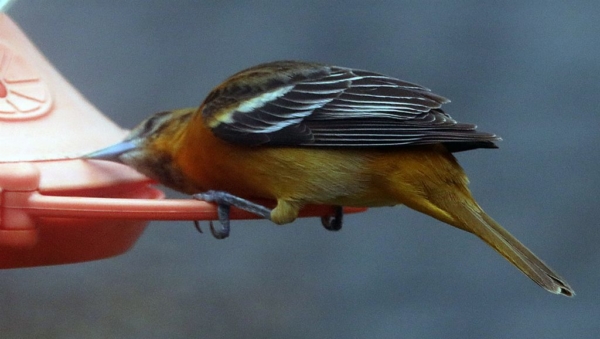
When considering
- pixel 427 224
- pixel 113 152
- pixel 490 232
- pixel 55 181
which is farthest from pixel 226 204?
pixel 427 224

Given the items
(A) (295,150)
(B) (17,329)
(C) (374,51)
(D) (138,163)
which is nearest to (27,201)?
(D) (138,163)

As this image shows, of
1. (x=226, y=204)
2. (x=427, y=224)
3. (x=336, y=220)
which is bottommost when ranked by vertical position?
(x=427, y=224)

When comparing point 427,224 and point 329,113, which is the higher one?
point 329,113

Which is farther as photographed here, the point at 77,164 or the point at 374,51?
the point at 374,51

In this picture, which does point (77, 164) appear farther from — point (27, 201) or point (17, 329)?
point (17, 329)

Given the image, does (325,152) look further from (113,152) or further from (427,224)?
(427,224)

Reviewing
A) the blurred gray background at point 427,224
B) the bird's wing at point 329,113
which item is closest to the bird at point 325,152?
the bird's wing at point 329,113

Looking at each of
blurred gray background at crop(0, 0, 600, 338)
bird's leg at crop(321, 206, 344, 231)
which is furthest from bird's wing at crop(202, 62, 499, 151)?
blurred gray background at crop(0, 0, 600, 338)
